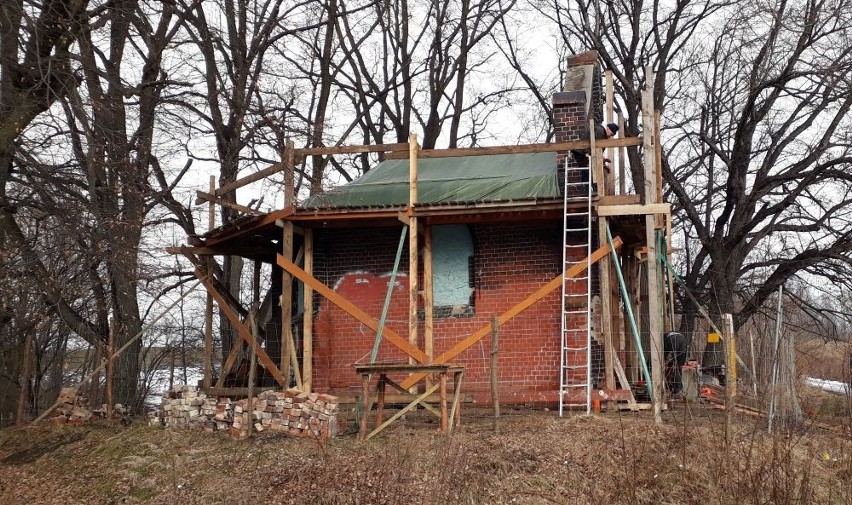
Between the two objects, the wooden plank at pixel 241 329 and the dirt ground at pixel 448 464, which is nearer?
the dirt ground at pixel 448 464

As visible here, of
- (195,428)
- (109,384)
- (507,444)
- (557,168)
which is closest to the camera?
(507,444)

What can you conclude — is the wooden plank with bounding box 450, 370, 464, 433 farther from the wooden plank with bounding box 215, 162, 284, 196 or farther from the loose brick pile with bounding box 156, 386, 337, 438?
the wooden plank with bounding box 215, 162, 284, 196

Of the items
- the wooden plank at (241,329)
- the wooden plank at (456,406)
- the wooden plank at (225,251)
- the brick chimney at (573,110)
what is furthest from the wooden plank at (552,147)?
the wooden plank at (225,251)

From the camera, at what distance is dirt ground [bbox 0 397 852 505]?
8.42 metres

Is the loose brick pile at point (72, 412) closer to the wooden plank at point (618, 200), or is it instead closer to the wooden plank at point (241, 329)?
the wooden plank at point (241, 329)

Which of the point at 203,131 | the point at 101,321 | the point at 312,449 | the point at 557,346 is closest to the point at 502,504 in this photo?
the point at 312,449

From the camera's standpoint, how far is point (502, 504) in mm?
9055

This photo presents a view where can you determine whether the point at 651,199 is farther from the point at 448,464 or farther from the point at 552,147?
the point at 448,464

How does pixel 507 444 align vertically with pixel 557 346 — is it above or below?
below

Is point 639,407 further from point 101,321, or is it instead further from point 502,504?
point 101,321

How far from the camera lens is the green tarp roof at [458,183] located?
1504cm

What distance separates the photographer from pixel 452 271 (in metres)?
15.5

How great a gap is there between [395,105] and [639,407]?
17155 mm

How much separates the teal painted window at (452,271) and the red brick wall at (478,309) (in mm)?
142
